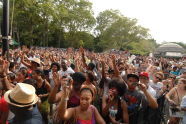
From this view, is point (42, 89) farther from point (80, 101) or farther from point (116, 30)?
point (116, 30)

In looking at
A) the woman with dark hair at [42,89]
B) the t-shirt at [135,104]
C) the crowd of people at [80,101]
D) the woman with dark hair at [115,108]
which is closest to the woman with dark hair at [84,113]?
the crowd of people at [80,101]

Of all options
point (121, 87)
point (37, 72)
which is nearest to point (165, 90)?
point (121, 87)

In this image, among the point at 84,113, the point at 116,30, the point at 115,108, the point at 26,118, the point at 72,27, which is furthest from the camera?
the point at 116,30

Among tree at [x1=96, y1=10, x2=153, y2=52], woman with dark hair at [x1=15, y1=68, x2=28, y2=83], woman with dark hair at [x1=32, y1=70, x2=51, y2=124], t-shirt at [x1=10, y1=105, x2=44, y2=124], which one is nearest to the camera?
t-shirt at [x1=10, y1=105, x2=44, y2=124]

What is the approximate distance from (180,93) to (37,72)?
2.73m

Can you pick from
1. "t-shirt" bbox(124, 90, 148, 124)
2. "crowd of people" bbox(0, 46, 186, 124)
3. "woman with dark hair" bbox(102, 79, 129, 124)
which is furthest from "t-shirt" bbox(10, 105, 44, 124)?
"t-shirt" bbox(124, 90, 148, 124)

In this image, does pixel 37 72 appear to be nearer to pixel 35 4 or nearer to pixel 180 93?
pixel 180 93

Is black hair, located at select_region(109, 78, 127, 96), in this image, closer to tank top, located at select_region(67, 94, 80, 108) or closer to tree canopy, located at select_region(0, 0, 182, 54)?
tank top, located at select_region(67, 94, 80, 108)

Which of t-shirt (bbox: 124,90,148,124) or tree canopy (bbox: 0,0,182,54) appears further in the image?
tree canopy (bbox: 0,0,182,54)

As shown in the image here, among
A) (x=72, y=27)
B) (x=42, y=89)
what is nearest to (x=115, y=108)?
(x=42, y=89)

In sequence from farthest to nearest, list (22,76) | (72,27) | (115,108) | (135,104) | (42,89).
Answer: (72,27) < (22,76) < (42,89) < (135,104) < (115,108)

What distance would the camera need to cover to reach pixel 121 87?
3207 millimetres

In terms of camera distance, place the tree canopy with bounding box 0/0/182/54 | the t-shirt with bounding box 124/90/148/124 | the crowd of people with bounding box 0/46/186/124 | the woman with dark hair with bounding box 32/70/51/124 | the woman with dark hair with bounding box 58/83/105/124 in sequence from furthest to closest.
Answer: the tree canopy with bounding box 0/0/182/54 → the woman with dark hair with bounding box 32/70/51/124 → the t-shirt with bounding box 124/90/148/124 → the woman with dark hair with bounding box 58/83/105/124 → the crowd of people with bounding box 0/46/186/124

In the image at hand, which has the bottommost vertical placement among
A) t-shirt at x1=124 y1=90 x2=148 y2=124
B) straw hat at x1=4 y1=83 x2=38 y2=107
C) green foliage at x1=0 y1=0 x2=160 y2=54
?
t-shirt at x1=124 y1=90 x2=148 y2=124
